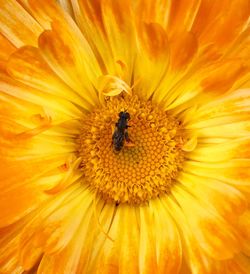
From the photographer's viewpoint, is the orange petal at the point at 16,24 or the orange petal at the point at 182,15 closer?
the orange petal at the point at 182,15

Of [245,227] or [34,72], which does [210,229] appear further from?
[34,72]

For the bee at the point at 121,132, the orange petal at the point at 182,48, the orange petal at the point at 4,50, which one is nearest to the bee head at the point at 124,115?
the bee at the point at 121,132

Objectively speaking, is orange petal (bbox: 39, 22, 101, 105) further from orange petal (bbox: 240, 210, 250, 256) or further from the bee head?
orange petal (bbox: 240, 210, 250, 256)

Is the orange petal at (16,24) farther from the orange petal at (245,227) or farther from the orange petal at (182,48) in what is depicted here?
the orange petal at (245,227)

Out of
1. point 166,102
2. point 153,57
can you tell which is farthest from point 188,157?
point 153,57

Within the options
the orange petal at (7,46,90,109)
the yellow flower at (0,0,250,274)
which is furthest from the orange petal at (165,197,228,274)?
the orange petal at (7,46,90,109)

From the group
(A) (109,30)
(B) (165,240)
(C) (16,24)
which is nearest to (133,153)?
(B) (165,240)

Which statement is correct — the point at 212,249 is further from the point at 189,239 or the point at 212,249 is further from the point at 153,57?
the point at 153,57
